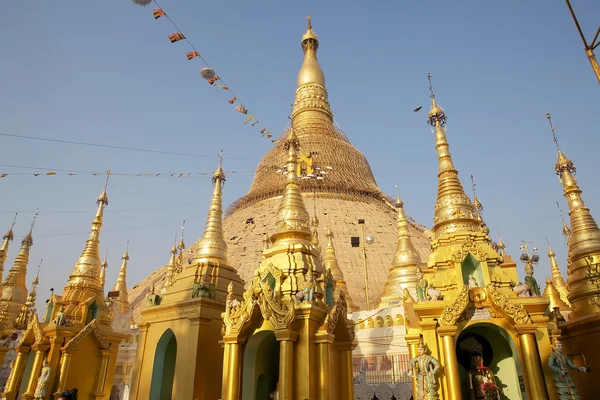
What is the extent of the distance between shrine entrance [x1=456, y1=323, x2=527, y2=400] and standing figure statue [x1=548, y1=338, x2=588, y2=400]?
0.81m

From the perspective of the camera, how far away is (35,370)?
47.0 ft

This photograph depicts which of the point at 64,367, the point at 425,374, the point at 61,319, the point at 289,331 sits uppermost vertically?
the point at 61,319

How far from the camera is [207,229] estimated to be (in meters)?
14.9

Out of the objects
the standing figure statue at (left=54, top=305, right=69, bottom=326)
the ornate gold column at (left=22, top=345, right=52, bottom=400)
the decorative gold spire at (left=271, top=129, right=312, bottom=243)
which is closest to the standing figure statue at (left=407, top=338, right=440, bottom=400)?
the decorative gold spire at (left=271, top=129, right=312, bottom=243)

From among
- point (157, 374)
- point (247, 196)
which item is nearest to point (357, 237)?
point (247, 196)

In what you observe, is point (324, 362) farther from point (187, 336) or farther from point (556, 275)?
point (556, 275)

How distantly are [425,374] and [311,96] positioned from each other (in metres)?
42.4

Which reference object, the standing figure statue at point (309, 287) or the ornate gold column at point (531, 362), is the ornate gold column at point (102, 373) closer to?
the standing figure statue at point (309, 287)

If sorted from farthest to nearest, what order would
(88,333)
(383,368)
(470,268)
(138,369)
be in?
(383,368) → (88,333) → (138,369) → (470,268)

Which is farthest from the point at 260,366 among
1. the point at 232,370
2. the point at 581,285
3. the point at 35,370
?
the point at 581,285

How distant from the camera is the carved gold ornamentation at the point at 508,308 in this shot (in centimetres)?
926

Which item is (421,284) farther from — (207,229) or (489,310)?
(207,229)

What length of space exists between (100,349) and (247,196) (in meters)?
32.0

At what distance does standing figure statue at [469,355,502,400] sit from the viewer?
9.43 metres
